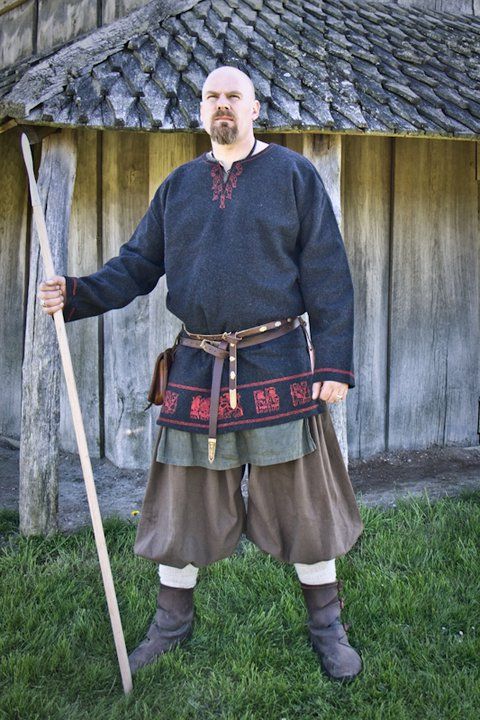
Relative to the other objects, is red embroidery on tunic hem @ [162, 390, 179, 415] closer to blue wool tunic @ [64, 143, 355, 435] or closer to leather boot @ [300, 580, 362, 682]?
blue wool tunic @ [64, 143, 355, 435]

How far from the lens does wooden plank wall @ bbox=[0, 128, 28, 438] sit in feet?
18.3

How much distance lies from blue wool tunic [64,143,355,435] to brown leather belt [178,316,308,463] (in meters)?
0.02

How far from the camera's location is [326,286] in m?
2.49

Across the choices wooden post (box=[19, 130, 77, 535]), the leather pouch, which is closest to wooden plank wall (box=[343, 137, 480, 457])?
wooden post (box=[19, 130, 77, 535])

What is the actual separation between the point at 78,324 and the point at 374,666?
3.04 meters

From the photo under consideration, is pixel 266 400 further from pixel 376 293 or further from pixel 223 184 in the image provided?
pixel 376 293

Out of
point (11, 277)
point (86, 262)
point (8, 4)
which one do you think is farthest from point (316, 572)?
point (8, 4)

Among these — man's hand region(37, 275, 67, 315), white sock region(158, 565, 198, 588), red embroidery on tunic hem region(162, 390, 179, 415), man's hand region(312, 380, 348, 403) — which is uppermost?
man's hand region(37, 275, 67, 315)

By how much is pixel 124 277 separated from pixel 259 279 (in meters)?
0.51

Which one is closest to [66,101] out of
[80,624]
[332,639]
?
[80,624]

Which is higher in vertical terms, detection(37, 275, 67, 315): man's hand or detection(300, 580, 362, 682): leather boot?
detection(37, 275, 67, 315): man's hand

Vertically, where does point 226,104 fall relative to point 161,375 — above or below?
above

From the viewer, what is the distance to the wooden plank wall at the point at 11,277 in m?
5.57

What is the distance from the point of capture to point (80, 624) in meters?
2.79
